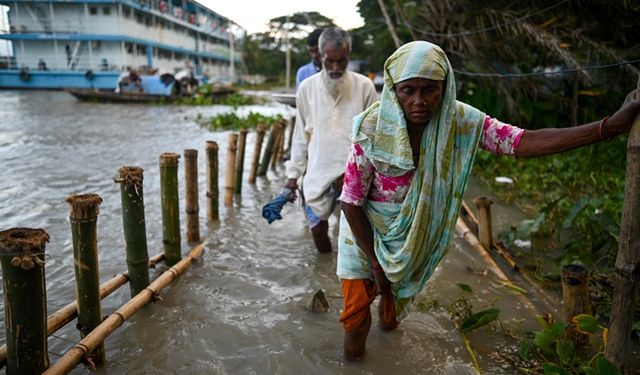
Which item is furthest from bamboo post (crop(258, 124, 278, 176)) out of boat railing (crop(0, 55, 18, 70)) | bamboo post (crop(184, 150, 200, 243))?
boat railing (crop(0, 55, 18, 70))

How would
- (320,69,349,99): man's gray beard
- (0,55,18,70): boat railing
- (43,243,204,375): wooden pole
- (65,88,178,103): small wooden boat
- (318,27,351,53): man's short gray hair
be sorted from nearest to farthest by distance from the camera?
(43,243,204,375): wooden pole → (318,27,351,53): man's short gray hair → (320,69,349,99): man's gray beard → (65,88,178,103): small wooden boat → (0,55,18,70): boat railing

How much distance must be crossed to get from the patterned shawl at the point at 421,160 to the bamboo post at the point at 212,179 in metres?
2.68

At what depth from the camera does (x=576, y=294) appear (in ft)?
8.25

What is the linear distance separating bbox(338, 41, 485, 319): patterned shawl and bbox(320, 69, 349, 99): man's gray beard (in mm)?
1471

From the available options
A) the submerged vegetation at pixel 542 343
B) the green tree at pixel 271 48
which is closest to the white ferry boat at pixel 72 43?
the green tree at pixel 271 48

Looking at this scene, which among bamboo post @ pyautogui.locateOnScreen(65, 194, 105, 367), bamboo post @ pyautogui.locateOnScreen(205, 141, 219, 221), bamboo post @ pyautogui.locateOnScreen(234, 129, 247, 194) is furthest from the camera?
bamboo post @ pyautogui.locateOnScreen(234, 129, 247, 194)

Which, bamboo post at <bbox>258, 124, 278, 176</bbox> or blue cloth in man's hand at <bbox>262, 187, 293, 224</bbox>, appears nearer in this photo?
blue cloth in man's hand at <bbox>262, 187, 293, 224</bbox>

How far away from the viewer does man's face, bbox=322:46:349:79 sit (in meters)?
3.46

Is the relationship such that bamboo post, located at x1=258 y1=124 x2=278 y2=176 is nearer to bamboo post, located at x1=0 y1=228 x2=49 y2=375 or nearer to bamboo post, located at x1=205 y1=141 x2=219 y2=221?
bamboo post, located at x1=205 y1=141 x2=219 y2=221

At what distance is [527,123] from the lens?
27.3 feet

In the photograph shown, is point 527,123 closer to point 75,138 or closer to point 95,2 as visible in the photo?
point 75,138

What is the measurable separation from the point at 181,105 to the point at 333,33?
2018 cm

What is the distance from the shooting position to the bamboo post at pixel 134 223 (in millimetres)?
2883

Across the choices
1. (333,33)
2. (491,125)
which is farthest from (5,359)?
(333,33)
